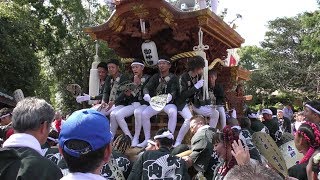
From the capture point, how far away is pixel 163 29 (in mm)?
7922

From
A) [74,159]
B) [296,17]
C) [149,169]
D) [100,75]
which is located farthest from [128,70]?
[296,17]

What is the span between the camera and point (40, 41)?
61.7ft

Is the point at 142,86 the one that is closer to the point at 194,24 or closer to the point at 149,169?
the point at 194,24

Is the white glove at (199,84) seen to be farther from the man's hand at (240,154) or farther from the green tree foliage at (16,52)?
the green tree foliage at (16,52)

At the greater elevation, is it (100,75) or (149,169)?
(100,75)

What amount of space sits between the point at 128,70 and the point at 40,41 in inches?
438

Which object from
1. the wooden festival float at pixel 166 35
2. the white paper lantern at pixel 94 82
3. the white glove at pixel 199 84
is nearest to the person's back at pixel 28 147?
the white glove at pixel 199 84

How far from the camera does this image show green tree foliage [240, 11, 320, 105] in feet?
93.0

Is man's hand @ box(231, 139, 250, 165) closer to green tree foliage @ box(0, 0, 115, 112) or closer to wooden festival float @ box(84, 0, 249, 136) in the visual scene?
wooden festival float @ box(84, 0, 249, 136)

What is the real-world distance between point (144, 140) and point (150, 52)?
5.74ft

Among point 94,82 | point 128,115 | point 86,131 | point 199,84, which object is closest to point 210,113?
point 199,84

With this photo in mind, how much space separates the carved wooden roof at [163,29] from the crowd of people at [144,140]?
700 millimetres

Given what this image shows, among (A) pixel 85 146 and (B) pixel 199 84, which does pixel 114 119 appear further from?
(A) pixel 85 146

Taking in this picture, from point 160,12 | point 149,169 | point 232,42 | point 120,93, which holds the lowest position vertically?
point 149,169
